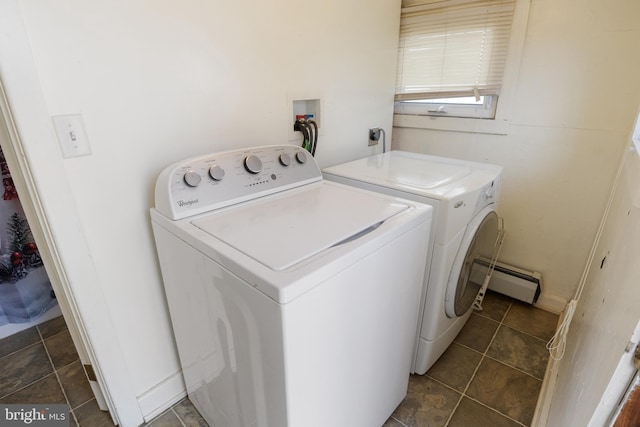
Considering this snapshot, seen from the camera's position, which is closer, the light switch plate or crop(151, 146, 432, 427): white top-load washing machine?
crop(151, 146, 432, 427): white top-load washing machine

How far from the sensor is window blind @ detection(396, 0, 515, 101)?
1750mm

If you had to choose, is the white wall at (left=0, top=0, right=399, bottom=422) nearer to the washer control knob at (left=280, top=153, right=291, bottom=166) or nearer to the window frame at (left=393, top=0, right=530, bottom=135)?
the washer control knob at (left=280, top=153, right=291, bottom=166)

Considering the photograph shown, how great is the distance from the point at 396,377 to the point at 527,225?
1250 mm

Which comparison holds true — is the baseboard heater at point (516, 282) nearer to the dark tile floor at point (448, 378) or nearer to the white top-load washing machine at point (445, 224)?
the dark tile floor at point (448, 378)

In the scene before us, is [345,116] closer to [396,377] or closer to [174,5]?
[174,5]

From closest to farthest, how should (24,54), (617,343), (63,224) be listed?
(617,343), (24,54), (63,224)

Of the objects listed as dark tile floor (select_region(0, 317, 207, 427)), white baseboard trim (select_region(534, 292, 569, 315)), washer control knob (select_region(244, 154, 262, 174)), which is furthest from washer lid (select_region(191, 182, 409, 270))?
white baseboard trim (select_region(534, 292, 569, 315))

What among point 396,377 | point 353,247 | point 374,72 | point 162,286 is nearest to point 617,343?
point 353,247

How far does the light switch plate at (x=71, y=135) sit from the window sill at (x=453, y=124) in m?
1.80

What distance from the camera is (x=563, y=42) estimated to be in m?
1.59

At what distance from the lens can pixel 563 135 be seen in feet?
5.52

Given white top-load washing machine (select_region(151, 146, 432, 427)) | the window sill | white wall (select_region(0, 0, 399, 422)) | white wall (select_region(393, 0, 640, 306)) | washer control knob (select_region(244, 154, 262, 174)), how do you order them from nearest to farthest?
1. white top-load washing machine (select_region(151, 146, 432, 427))
2. white wall (select_region(0, 0, 399, 422))
3. washer control knob (select_region(244, 154, 262, 174))
4. white wall (select_region(393, 0, 640, 306))
5. the window sill

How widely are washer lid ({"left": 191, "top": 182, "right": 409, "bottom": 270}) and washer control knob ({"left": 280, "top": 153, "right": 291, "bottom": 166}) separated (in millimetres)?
123

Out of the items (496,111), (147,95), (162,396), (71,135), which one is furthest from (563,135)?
(162,396)
